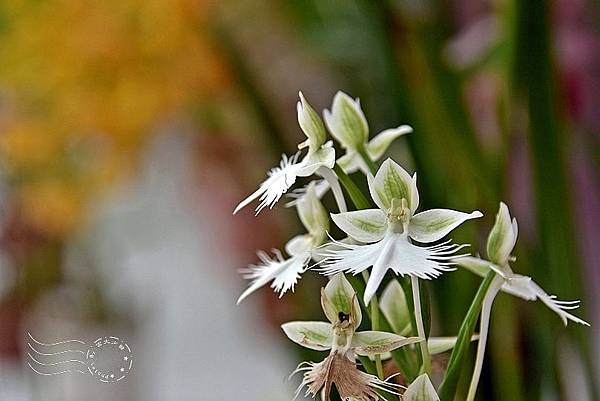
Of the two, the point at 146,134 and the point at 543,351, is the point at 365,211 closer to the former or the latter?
the point at 543,351

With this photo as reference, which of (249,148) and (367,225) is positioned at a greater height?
(249,148)

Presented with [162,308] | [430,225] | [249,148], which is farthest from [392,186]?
[162,308]

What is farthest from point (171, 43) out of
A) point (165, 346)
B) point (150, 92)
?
point (165, 346)

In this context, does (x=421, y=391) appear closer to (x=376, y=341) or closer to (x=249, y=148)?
(x=376, y=341)

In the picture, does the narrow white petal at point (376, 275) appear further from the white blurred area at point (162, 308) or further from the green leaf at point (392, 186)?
the white blurred area at point (162, 308)

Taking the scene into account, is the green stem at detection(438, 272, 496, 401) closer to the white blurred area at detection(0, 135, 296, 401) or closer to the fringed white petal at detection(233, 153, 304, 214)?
the fringed white petal at detection(233, 153, 304, 214)
